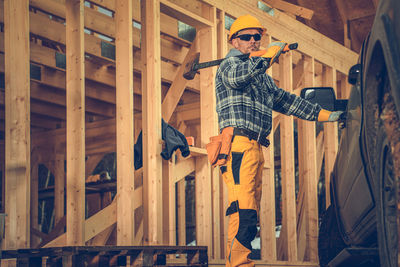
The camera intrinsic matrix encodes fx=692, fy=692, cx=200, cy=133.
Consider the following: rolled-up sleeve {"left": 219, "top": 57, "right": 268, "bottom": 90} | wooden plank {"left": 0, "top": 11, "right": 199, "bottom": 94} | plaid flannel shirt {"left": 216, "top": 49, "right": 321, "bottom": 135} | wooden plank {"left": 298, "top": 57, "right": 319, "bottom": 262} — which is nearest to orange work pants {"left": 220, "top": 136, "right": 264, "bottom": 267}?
plaid flannel shirt {"left": 216, "top": 49, "right": 321, "bottom": 135}

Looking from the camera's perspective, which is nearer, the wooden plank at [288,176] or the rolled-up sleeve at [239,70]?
the rolled-up sleeve at [239,70]

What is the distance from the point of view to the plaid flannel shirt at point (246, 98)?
17.1 ft

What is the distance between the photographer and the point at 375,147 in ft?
10.9

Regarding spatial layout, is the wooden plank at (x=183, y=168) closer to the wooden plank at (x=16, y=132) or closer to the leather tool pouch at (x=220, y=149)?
the wooden plank at (x=16, y=132)

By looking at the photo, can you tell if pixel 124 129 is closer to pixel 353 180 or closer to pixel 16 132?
pixel 16 132

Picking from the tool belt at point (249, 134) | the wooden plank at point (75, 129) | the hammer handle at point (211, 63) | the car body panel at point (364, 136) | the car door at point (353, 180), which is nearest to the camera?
the car body panel at point (364, 136)

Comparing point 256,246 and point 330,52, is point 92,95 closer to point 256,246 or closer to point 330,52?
point 330,52

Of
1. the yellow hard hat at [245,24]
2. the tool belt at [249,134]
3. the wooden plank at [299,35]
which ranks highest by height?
the wooden plank at [299,35]

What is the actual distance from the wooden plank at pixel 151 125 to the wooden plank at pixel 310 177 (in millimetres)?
3260

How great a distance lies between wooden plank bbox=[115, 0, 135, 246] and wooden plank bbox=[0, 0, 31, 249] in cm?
104

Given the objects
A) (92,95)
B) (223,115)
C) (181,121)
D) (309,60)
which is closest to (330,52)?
(309,60)

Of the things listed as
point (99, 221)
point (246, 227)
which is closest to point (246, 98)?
point (246, 227)

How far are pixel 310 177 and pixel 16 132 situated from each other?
194 inches

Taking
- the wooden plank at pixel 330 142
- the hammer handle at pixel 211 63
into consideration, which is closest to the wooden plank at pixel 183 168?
the hammer handle at pixel 211 63
